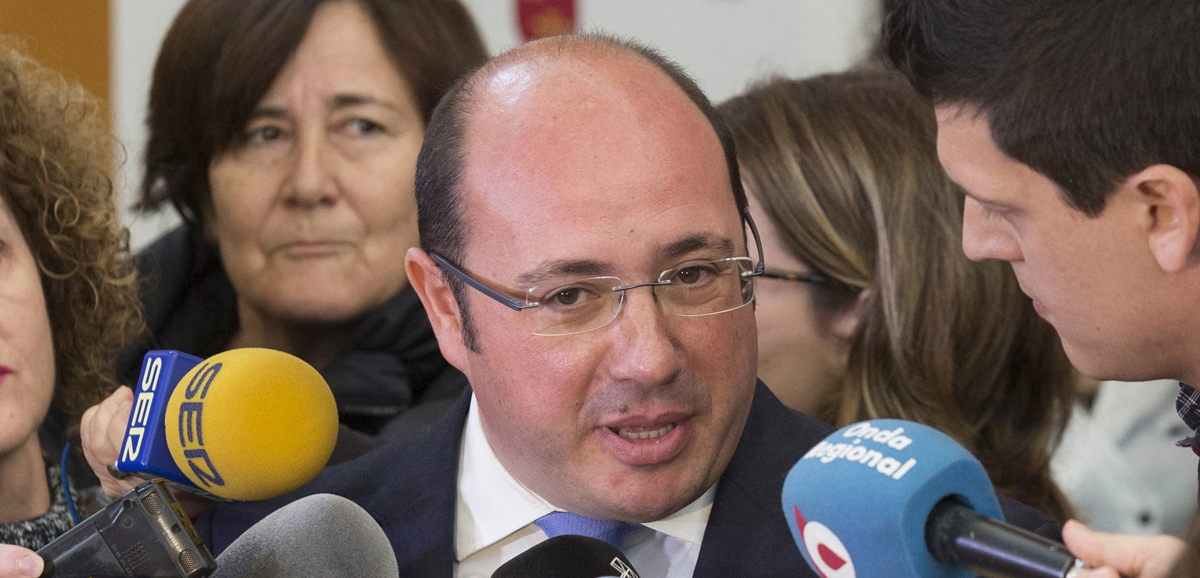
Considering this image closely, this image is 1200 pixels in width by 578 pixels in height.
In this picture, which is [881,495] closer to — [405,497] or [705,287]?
[705,287]

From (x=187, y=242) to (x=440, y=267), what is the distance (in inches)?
57.0

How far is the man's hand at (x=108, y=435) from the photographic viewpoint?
180 centimetres

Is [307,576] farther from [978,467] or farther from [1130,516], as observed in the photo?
[1130,516]

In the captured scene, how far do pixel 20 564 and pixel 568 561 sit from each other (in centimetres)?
60

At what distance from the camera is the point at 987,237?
160 cm

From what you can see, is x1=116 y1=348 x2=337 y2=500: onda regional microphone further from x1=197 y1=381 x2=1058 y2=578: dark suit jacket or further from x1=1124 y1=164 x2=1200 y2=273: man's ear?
x1=1124 y1=164 x2=1200 y2=273: man's ear

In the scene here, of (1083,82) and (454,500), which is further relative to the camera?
(454,500)

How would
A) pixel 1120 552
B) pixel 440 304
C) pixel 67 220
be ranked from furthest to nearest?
pixel 67 220, pixel 440 304, pixel 1120 552

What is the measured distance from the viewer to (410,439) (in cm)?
200

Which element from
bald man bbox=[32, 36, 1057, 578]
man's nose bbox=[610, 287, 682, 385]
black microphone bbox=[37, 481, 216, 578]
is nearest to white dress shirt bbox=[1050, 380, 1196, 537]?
bald man bbox=[32, 36, 1057, 578]

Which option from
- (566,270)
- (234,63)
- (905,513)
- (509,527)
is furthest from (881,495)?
(234,63)

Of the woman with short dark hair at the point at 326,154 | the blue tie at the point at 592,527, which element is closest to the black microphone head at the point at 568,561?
the blue tie at the point at 592,527

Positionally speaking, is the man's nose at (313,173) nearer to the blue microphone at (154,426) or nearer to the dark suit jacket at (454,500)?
the dark suit jacket at (454,500)

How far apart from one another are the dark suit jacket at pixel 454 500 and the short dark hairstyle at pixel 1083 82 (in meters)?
0.49
